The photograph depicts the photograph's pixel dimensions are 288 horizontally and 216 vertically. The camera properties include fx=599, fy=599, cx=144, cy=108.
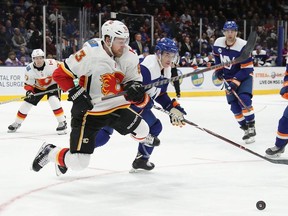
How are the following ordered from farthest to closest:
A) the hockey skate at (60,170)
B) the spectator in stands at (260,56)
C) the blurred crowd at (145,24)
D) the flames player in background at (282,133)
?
the spectator in stands at (260,56) → the blurred crowd at (145,24) → the flames player in background at (282,133) → the hockey skate at (60,170)

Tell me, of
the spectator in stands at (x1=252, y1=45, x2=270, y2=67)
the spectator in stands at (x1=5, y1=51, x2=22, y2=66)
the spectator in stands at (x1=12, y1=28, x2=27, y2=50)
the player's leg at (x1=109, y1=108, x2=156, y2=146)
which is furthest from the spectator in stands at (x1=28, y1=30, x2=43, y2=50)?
the player's leg at (x1=109, y1=108, x2=156, y2=146)

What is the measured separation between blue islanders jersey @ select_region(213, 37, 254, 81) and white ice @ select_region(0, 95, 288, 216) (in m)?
0.69

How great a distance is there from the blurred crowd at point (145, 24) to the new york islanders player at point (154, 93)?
22.1 ft

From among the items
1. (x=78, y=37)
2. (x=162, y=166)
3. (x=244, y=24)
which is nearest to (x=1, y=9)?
(x=78, y=37)

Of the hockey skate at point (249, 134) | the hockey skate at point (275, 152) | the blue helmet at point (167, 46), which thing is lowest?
the hockey skate at point (249, 134)

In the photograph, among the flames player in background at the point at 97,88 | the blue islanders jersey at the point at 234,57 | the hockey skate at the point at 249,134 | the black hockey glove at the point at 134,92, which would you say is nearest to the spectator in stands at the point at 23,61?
the blue islanders jersey at the point at 234,57

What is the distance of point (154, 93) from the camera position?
4133mm

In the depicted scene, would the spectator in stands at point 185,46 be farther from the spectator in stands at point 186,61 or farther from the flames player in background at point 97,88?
the flames player in background at point 97,88

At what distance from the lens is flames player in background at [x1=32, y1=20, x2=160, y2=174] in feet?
11.4

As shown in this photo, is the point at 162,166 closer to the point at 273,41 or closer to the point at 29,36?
the point at 29,36

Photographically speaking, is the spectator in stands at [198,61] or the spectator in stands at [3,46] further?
the spectator in stands at [198,61]

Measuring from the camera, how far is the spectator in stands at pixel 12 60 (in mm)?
10453

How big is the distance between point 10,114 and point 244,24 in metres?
7.26

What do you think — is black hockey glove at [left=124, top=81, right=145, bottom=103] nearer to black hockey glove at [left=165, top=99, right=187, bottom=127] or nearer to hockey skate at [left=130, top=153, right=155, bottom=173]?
black hockey glove at [left=165, top=99, right=187, bottom=127]
